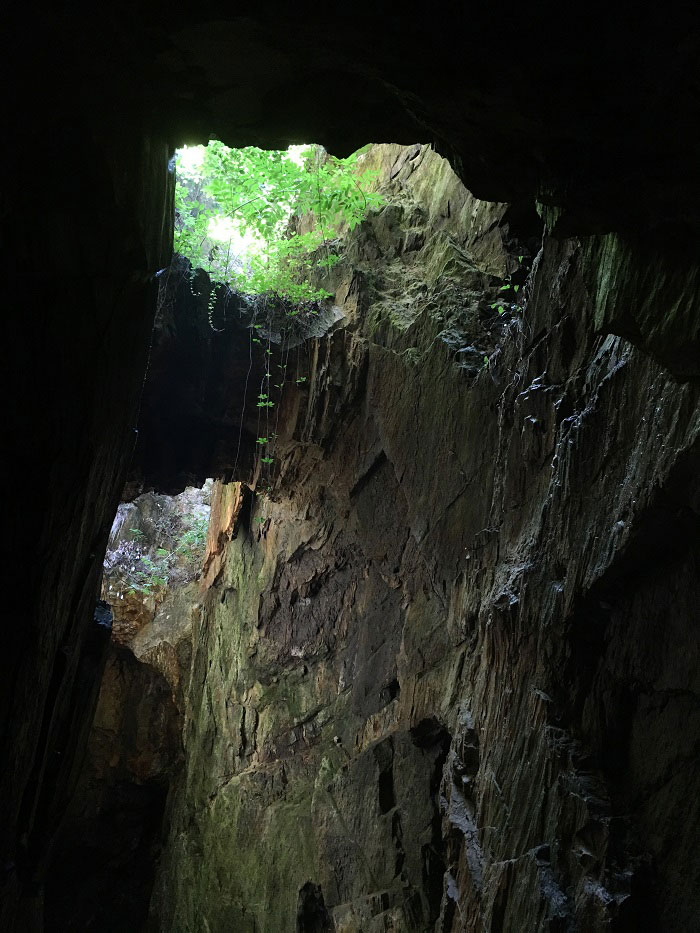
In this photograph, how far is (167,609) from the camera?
12.7 metres

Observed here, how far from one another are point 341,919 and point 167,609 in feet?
22.9

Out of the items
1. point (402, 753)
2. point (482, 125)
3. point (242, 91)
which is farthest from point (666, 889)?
point (242, 91)

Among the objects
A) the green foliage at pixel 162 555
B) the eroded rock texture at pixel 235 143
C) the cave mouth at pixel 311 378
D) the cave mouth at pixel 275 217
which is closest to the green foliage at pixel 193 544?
the green foliage at pixel 162 555

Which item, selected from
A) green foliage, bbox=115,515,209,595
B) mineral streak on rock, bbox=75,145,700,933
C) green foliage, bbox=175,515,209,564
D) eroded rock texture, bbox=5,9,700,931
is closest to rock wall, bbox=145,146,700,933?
mineral streak on rock, bbox=75,145,700,933

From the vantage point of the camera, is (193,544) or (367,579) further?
(193,544)

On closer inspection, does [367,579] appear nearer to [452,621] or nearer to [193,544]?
[452,621]

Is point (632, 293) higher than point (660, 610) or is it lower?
higher

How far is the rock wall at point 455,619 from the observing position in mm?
3738

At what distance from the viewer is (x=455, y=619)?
6.09 m

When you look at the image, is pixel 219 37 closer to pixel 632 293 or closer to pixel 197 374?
pixel 632 293

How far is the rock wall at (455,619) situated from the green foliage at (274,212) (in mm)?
454

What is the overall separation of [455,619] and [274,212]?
5.16m

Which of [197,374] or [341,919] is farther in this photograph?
[197,374]

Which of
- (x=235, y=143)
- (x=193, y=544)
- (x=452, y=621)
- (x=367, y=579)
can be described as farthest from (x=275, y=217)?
(x=193, y=544)
